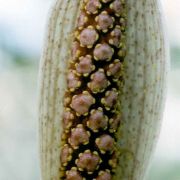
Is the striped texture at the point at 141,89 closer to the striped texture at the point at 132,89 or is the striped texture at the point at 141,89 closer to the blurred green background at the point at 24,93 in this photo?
the striped texture at the point at 132,89

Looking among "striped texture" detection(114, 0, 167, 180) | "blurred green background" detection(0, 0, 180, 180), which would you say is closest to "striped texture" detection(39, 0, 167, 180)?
"striped texture" detection(114, 0, 167, 180)

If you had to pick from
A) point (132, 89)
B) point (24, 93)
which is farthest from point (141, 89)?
point (24, 93)

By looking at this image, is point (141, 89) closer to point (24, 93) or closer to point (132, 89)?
point (132, 89)

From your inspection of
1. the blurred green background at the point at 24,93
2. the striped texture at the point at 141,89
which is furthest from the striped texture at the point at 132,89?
the blurred green background at the point at 24,93

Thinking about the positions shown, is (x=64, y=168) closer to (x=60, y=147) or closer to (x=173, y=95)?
(x=60, y=147)

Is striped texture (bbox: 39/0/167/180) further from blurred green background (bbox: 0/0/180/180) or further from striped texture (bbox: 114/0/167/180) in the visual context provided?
blurred green background (bbox: 0/0/180/180)

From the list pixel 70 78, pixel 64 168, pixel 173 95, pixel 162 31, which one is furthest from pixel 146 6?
pixel 173 95
